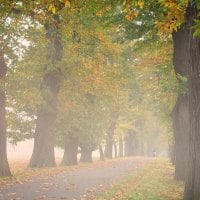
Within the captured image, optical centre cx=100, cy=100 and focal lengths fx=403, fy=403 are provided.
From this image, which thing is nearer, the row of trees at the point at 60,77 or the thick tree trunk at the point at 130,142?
the row of trees at the point at 60,77

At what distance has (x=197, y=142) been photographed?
11.7 metres

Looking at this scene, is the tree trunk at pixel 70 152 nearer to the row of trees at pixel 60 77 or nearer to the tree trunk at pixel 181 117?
the row of trees at pixel 60 77

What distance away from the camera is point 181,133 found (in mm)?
18719

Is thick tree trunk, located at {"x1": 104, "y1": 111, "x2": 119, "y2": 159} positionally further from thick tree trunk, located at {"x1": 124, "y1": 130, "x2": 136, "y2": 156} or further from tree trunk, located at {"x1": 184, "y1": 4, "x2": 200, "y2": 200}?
tree trunk, located at {"x1": 184, "y1": 4, "x2": 200, "y2": 200}

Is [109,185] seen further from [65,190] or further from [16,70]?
[16,70]

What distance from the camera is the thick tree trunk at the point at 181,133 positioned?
18281 millimetres

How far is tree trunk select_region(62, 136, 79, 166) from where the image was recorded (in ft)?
108

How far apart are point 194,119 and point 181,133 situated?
23.2 feet

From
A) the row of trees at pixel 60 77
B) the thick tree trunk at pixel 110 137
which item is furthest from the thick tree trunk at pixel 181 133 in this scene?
the thick tree trunk at pixel 110 137

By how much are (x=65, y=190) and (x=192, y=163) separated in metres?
4.95

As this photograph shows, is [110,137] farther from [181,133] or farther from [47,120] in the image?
[181,133]

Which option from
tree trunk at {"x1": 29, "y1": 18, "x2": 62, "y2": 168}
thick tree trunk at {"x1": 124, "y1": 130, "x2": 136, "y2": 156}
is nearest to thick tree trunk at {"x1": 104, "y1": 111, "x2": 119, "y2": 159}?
thick tree trunk at {"x1": 124, "y1": 130, "x2": 136, "y2": 156}

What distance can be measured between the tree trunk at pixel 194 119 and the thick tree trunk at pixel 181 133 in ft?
20.7

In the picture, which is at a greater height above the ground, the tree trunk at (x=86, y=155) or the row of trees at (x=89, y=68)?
the row of trees at (x=89, y=68)
